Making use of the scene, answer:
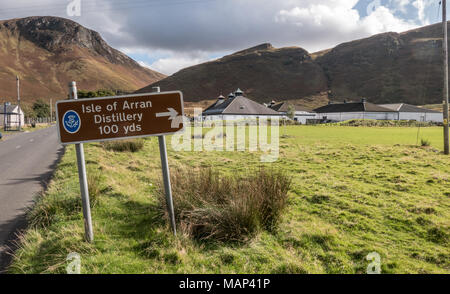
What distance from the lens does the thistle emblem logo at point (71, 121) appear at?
13.1ft

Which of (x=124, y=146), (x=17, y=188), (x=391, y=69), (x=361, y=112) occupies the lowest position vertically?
(x=17, y=188)

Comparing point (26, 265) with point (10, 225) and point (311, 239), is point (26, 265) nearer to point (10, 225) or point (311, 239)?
point (10, 225)

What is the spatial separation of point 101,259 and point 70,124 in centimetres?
195

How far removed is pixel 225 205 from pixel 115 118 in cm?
228

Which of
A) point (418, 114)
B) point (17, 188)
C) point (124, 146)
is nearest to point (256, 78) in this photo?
point (418, 114)

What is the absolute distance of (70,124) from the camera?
401 centimetres

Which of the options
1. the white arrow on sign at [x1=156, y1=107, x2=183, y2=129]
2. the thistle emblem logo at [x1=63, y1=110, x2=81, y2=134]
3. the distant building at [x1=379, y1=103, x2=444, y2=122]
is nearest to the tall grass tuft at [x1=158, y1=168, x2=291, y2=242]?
the white arrow on sign at [x1=156, y1=107, x2=183, y2=129]

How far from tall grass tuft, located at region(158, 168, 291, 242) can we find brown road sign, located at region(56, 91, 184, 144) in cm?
153

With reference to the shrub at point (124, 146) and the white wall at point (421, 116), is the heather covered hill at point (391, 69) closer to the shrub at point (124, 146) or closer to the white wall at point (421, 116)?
the white wall at point (421, 116)

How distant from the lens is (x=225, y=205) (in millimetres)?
4773

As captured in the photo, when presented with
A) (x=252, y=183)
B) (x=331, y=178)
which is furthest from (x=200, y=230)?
(x=331, y=178)

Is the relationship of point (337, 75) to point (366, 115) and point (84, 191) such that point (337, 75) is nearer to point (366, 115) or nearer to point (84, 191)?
point (366, 115)

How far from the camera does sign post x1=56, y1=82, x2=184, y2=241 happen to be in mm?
4000

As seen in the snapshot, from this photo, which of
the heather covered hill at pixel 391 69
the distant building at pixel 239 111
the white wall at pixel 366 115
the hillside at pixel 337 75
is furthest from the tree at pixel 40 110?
the heather covered hill at pixel 391 69
